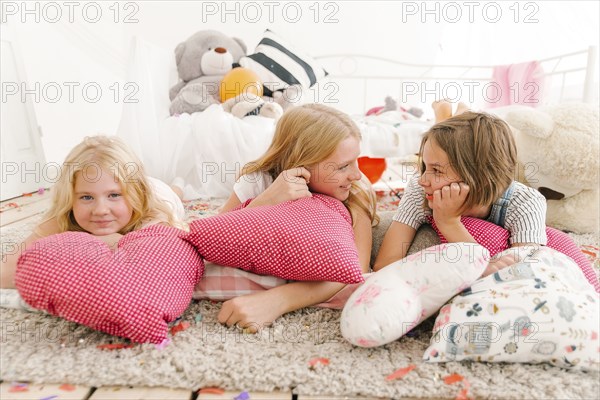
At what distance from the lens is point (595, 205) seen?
4.32ft

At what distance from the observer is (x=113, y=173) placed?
0.95 m

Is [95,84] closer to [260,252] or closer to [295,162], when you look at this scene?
[295,162]

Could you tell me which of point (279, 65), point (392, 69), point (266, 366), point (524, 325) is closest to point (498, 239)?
point (524, 325)

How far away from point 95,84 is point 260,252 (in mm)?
2661

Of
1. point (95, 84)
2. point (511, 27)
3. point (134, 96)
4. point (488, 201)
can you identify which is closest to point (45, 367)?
point (488, 201)

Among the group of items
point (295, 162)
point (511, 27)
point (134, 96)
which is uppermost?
point (511, 27)

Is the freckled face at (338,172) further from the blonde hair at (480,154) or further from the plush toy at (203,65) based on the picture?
the plush toy at (203,65)

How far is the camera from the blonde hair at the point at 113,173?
3.08 ft

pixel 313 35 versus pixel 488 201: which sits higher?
pixel 313 35

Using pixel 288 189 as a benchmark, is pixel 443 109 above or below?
above

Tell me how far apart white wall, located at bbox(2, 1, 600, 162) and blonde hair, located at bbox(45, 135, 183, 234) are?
171cm

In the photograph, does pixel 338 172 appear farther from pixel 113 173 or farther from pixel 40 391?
pixel 40 391

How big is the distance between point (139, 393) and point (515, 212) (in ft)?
2.71

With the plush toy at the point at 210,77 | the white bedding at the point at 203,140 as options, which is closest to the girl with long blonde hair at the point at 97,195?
the white bedding at the point at 203,140
